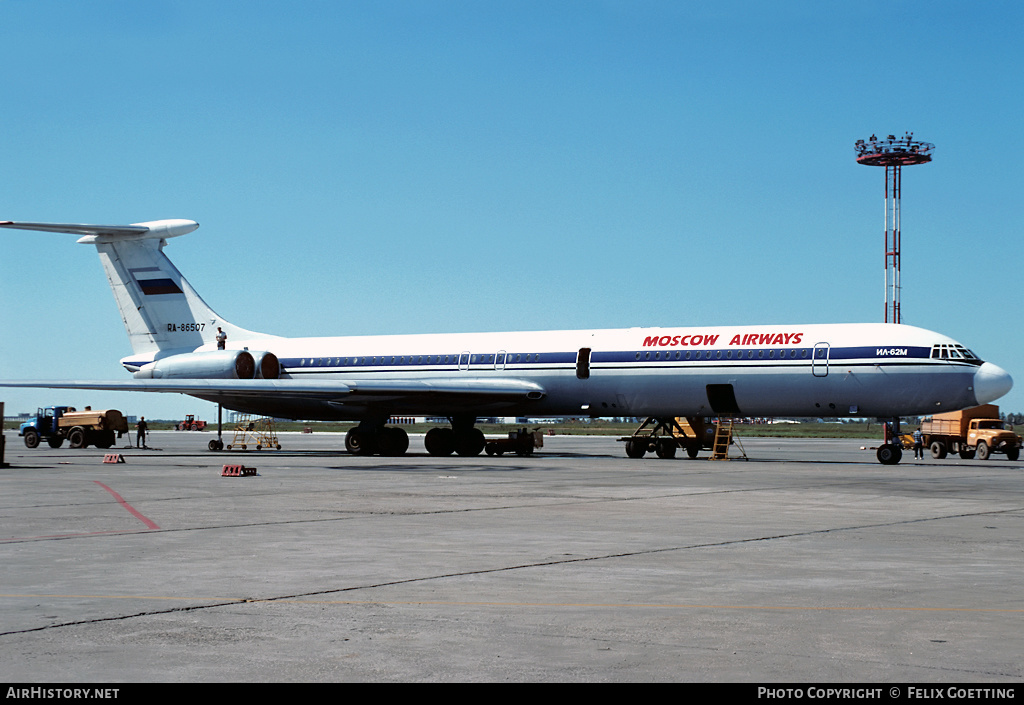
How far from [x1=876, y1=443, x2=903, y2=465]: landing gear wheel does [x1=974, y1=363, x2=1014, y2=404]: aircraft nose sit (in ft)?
10.1

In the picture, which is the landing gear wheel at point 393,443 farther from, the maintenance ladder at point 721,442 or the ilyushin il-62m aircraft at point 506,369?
the maintenance ladder at point 721,442

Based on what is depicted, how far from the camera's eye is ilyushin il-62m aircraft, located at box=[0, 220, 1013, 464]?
33188 millimetres

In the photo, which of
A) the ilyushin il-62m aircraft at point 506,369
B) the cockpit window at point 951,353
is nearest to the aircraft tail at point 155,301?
the ilyushin il-62m aircraft at point 506,369

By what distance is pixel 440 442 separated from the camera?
134ft

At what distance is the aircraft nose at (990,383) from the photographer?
1282 inches

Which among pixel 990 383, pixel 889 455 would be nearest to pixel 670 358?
pixel 889 455

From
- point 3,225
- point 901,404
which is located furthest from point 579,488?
point 3,225

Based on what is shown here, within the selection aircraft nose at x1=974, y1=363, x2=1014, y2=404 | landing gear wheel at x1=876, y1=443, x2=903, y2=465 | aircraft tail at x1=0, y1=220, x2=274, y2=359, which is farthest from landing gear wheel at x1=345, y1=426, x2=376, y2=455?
aircraft nose at x1=974, y1=363, x2=1014, y2=404

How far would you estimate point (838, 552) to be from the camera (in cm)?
1220

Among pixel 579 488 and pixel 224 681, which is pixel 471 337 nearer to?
pixel 579 488

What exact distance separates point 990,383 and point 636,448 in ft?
38.8

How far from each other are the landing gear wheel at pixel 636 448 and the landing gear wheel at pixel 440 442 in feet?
20.8

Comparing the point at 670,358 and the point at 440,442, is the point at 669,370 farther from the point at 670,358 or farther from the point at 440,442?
the point at 440,442

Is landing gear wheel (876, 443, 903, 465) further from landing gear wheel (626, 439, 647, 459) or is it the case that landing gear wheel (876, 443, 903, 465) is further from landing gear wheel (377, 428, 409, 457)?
landing gear wheel (377, 428, 409, 457)
